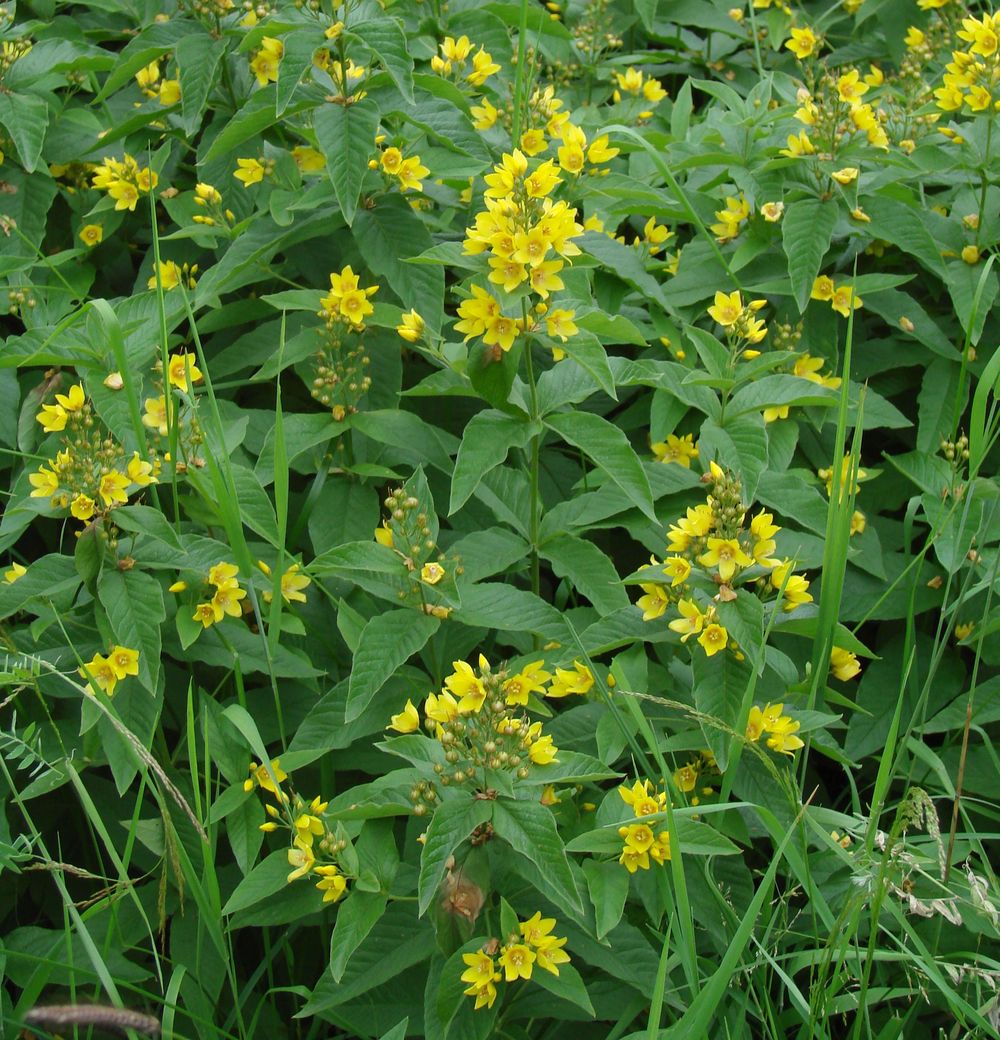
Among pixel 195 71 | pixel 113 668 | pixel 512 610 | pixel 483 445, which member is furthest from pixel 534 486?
pixel 195 71

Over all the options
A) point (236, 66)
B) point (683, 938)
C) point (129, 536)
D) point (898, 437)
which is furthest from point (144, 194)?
point (683, 938)

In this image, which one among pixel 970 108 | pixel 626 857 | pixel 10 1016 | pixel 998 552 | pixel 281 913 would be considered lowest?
pixel 10 1016

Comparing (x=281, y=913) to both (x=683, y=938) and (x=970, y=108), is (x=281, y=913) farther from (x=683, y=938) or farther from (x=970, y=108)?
(x=970, y=108)

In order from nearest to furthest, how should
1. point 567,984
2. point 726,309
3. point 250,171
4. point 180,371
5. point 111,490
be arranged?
point 567,984
point 111,490
point 180,371
point 726,309
point 250,171

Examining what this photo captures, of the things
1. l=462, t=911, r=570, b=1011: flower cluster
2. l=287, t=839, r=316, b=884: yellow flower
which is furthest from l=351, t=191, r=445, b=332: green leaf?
l=462, t=911, r=570, b=1011: flower cluster

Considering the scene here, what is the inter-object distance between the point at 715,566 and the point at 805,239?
3.18ft

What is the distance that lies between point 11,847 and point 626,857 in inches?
36.6

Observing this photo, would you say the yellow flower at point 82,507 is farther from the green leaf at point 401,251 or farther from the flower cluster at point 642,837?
the flower cluster at point 642,837

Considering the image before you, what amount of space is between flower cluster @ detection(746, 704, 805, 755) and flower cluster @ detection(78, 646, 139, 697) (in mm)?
1026

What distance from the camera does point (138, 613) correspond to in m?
2.00

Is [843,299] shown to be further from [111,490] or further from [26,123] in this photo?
[26,123]

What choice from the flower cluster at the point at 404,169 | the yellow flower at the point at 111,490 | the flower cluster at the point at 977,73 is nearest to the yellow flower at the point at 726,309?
the flower cluster at the point at 404,169

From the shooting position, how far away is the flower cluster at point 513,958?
1.72 meters

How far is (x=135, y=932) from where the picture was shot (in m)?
2.09
